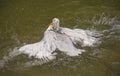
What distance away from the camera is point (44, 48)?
5.29 metres

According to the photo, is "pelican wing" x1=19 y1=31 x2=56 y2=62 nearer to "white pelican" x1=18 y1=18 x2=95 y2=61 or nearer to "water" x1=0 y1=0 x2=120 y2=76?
"white pelican" x1=18 y1=18 x2=95 y2=61

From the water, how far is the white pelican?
0.39 feet

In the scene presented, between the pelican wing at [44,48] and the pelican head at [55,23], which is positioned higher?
the pelican head at [55,23]

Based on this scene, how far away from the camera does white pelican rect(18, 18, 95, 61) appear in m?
5.22

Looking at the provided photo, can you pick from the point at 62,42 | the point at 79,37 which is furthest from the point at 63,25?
the point at 62,42

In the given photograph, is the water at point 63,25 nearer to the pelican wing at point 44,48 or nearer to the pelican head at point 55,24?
the pelican wing at point 44,48

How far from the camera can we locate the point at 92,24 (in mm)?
6164

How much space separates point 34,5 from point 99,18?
1.79 meters

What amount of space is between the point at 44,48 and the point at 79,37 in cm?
66

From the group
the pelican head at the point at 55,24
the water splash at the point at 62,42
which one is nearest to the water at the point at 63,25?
the water splash at the point at 62,42

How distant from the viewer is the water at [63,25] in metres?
4.93

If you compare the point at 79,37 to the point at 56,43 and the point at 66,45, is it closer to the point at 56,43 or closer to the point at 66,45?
the point at 66,45

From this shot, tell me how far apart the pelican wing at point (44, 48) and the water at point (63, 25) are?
11 centimetres

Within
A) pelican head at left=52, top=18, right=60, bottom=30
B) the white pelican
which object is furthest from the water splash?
pelican head at left=52, top=18, right=60, bottom=30
